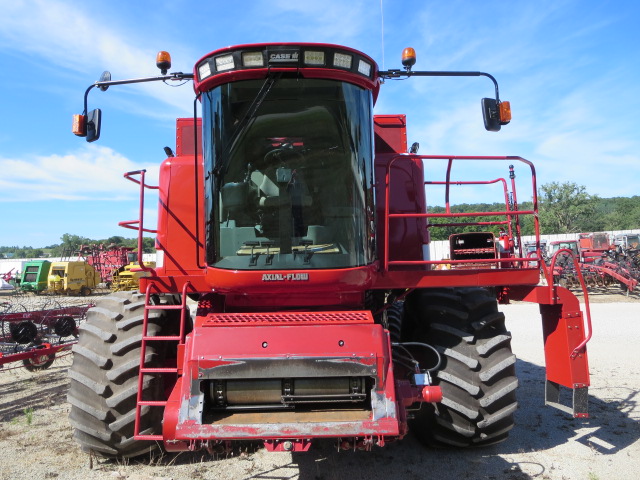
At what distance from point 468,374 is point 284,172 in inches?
90.0

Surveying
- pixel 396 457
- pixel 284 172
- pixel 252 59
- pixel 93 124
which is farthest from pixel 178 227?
pixel 396 457

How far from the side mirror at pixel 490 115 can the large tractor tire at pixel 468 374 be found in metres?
1.53

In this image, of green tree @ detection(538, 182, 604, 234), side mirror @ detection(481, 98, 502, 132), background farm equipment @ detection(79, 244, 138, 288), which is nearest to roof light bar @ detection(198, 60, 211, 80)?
side mirror @ detection(481, 98, 502, 132)

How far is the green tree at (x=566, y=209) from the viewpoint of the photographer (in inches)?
2945

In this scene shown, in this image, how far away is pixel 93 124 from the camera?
425 cm

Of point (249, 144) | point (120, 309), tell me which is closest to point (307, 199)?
point (249, 144)

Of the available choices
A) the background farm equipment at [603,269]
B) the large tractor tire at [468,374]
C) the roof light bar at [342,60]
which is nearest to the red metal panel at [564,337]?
the large tractor tire at [468,374]

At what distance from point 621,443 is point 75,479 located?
4.87m

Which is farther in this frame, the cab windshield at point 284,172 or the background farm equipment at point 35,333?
the background farm equipment at point 35,333

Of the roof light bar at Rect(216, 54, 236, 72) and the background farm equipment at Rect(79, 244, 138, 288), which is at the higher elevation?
the roof light bar at Rect(216, 54, 236, 72)

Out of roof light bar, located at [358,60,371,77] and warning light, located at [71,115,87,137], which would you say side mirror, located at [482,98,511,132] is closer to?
roof light bar, located at [358,60,371,77]

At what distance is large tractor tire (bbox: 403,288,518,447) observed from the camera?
405 centimetres

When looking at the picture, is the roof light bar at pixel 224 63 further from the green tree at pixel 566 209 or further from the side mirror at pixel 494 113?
the green tree at pixel 566 209

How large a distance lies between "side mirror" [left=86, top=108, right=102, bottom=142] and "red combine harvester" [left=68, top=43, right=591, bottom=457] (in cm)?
1
